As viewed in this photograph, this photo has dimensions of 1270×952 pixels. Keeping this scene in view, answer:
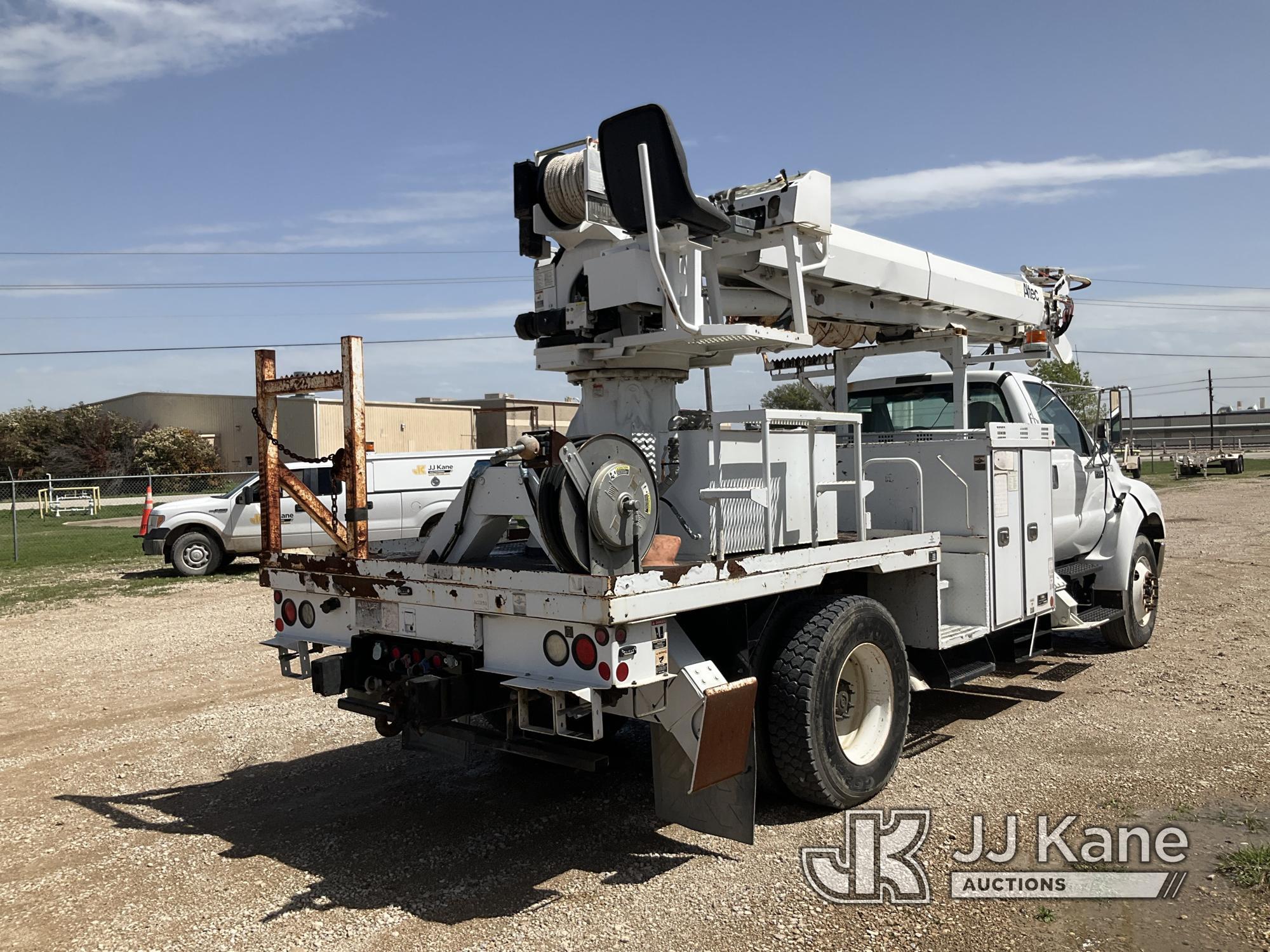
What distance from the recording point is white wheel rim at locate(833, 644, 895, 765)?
17.4 ft

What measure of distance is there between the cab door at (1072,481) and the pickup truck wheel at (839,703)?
10.5 feet

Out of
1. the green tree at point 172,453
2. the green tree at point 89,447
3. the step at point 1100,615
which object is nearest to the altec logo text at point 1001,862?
the step at point 1100,615

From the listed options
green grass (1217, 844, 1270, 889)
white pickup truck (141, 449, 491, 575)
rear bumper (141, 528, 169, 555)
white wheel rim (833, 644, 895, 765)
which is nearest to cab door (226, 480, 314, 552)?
white pickup truck (141, 449, 491, 575)

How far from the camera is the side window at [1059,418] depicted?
8.23 m

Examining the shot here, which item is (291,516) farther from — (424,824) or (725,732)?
(725,732)

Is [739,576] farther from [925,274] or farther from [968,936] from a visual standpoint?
[925,274]

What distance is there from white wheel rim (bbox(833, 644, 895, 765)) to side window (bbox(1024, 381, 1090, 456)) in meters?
3.58

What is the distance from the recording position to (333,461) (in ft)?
16.4

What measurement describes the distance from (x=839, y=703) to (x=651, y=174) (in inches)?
109

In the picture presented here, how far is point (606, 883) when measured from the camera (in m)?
4.39

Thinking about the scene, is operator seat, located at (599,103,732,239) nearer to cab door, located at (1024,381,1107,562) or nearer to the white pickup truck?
cab door, located at (1024,381,1107,562)

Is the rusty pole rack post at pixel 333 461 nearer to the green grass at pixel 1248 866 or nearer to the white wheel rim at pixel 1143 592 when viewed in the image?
the green grass at pixel 1248 866

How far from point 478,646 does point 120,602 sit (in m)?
10.8

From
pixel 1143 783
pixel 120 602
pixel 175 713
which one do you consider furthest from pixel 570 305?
pixel 120 602
